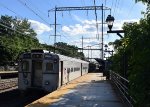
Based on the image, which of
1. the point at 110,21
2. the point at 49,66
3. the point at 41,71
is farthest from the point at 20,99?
the point at 110,21

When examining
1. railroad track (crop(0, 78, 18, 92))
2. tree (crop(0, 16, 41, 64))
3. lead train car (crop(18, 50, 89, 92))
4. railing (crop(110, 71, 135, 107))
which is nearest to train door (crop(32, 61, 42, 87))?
lead train car (crop(18, 50, 89, 92))

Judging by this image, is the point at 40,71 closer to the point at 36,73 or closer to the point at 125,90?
the point at 36,73

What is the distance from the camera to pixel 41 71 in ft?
87.6

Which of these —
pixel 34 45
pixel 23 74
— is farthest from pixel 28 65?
pixel 34 45

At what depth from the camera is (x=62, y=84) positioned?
95.7 ft

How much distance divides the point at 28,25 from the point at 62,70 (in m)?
91.0

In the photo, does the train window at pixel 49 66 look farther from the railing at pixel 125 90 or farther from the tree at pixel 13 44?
the tree at pixel 13 44

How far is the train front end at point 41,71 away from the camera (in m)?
26.4

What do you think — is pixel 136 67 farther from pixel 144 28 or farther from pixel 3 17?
pixel 3 17

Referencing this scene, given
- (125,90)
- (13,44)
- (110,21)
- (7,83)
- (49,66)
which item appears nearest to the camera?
(125,90)

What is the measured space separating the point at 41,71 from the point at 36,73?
0.52 meters

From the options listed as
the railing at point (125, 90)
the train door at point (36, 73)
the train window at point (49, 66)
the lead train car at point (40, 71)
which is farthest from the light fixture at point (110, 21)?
the train door at point (36, 73)

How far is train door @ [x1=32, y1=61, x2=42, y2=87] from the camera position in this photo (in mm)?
26703

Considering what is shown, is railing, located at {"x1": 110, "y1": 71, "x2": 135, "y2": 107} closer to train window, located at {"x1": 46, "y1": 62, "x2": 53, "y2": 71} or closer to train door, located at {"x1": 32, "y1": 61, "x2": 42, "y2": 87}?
train window, located at {"x1": 46, "y1": 62, "x2": 53, "y2": 71}
